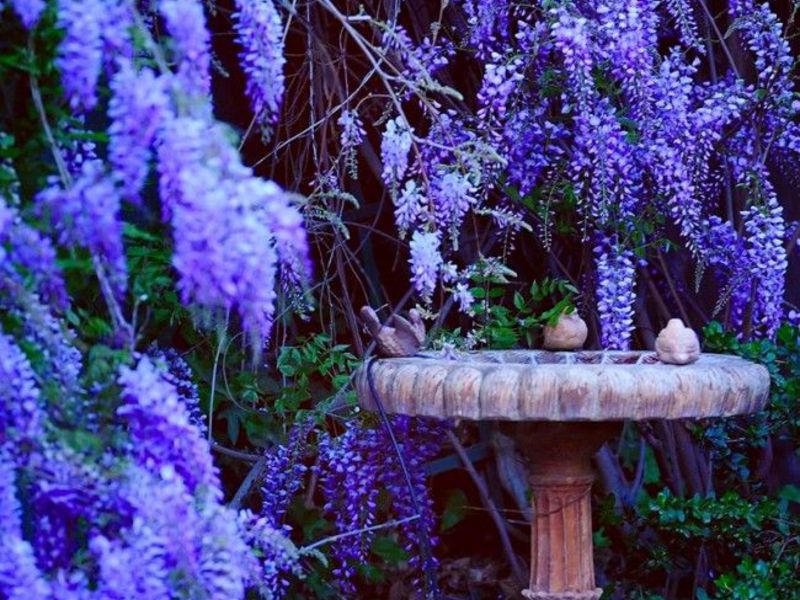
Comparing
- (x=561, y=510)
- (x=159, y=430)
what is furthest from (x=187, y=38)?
(x=561, y=510)

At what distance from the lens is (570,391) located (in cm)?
244

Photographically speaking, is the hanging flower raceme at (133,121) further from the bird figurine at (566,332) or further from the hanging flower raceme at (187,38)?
the bird figurine at (566,332)

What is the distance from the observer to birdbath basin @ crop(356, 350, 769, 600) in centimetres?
245

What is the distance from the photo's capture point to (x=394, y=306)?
4047mm

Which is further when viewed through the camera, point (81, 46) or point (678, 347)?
point (678, 347)

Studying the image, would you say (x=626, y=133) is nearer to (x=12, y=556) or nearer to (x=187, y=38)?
(x=187, y=38)

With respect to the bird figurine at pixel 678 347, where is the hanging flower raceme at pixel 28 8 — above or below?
above

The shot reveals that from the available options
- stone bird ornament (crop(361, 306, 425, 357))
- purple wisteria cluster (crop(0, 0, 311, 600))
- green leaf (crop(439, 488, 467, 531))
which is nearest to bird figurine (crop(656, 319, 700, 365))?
stone bird ornament (crop(361, 306, 425, 357))

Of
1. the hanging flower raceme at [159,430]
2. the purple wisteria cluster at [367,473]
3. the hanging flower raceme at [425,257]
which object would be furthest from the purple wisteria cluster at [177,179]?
the purple wisteria cluster at [367,473]

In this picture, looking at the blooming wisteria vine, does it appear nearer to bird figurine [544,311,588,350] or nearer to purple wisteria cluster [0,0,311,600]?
purple wisteria cluster [0,0,311,600]

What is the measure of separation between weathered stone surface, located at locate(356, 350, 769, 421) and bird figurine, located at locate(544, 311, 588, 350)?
1.33 feet

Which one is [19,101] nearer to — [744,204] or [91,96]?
[91,96]

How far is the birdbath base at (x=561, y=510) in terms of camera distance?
2807 millimetres

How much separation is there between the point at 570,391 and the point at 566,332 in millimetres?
578
